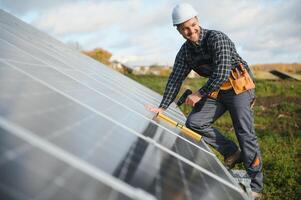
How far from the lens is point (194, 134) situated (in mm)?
6082

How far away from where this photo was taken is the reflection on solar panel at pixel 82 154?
1.92 meters

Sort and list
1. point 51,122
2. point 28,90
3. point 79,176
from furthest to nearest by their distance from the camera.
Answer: point 28,90 < point 51,122 < point 79,176

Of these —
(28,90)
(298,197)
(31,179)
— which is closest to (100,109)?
(28,90)

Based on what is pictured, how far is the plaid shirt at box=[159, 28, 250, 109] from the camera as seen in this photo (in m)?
5.61

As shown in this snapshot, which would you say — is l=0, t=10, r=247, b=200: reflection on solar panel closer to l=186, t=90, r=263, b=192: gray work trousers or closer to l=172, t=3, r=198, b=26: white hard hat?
l=186, t=90, r=263, b=192: gray work trousers

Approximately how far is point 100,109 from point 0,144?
2285 millimetres

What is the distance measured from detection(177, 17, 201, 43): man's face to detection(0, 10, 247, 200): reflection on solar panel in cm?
157

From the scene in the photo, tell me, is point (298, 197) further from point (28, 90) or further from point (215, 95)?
point (28, 90)

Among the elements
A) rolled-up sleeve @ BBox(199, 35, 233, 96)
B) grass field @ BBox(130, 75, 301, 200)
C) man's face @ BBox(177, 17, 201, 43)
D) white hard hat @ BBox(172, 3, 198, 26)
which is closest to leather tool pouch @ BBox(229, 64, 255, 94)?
rolled-up sleeve @ BBox(199, 35, 233, 96)

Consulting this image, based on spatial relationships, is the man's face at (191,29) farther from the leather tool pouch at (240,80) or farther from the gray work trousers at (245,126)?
the gray work trousers at (245,126)

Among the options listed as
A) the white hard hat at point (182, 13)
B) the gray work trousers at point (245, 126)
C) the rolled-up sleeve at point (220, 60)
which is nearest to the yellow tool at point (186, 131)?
the gray work trousers at point (245, 126)

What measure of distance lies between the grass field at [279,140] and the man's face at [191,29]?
8.94ft

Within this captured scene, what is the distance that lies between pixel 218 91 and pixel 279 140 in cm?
498

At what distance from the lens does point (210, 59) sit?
6.00 metres
